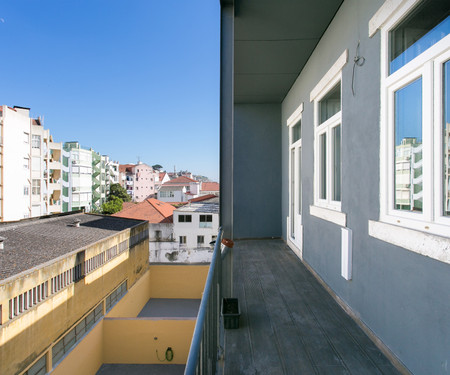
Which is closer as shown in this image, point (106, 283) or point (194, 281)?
point (106, 283)

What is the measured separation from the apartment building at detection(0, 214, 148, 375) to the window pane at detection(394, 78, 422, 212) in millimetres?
9740

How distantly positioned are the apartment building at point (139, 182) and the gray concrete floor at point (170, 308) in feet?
147

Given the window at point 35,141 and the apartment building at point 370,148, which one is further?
the window at point 35,141

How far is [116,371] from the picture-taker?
11.4 m

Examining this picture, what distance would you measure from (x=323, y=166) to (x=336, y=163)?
0.40m

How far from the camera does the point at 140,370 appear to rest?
11.2 metres

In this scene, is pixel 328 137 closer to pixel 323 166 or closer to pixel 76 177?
pixel 323 166

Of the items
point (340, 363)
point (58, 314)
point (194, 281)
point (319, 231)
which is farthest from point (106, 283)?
point (340, 363)

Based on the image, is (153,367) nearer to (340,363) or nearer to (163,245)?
(340,363)

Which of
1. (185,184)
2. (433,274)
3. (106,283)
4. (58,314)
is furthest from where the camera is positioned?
(185,184)

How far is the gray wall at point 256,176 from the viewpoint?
5.68 m

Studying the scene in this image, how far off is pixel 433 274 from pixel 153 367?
Answer: 12.7m

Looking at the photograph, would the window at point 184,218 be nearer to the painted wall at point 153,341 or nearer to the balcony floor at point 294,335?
the painted wall at point 153,341

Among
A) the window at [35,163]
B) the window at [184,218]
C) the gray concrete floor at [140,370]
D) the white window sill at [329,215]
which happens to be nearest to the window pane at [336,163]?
the white window sill at [329,215]
